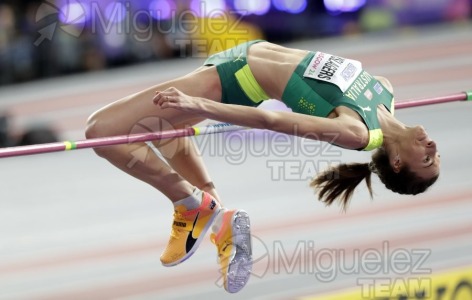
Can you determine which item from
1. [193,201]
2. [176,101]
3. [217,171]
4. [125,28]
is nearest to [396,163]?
[193,201]

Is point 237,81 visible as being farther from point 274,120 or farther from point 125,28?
point 125,28

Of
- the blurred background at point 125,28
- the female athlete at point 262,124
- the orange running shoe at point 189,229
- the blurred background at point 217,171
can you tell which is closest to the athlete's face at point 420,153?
the female athlete at point 262,124

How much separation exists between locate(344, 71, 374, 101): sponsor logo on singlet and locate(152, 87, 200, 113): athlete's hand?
68 cm

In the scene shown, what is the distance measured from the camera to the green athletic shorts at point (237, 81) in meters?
3.93

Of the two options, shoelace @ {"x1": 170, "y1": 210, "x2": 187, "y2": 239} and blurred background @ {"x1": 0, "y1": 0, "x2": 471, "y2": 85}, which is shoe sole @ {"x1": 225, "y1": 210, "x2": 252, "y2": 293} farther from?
blurred background @ {"x1": 0, "y1": 0, "x2": 471, "y2": 85}

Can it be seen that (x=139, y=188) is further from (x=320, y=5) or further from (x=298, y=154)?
(x=320, y=5)

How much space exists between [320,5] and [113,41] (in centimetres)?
258

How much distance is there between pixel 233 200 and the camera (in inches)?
240

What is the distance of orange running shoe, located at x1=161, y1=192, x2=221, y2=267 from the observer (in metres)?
4.14

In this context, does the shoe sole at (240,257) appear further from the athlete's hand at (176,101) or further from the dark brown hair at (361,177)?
the athlete's hand at (176,101)

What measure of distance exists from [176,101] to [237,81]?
572mm

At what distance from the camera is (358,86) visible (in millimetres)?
3822

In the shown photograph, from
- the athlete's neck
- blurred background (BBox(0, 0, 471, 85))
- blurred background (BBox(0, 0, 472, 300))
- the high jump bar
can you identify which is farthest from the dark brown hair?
blurred background (BBox(0, 0, 471, 85))

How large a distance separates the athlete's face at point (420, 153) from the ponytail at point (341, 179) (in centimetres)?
26
